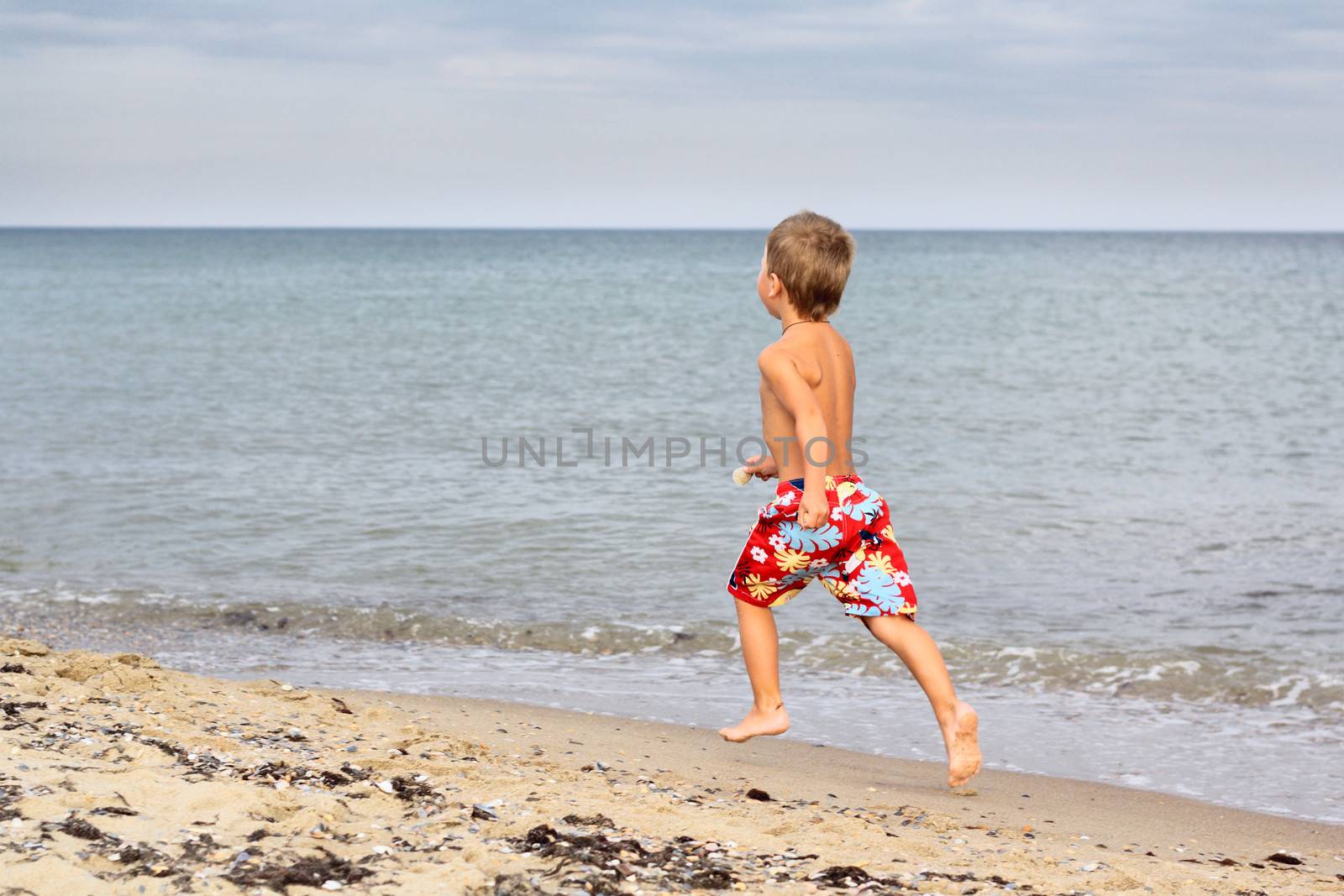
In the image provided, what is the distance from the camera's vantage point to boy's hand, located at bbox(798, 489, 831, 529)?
3.54 meters

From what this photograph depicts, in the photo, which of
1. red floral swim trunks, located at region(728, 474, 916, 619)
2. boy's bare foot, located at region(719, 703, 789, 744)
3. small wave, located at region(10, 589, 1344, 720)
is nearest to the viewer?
red floral swim trunks, located at region(728, 474, 916, 619)

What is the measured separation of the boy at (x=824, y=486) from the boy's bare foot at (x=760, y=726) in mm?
438

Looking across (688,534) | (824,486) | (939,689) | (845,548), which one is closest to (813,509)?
(824,486)

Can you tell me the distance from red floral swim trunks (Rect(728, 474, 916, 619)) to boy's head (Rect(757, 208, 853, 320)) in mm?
521

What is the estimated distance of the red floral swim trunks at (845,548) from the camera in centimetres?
366

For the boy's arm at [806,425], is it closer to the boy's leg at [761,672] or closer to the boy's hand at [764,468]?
the boy's hand at [764,468]

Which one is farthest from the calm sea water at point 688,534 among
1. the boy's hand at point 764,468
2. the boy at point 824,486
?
the boy's hand at point 764,468

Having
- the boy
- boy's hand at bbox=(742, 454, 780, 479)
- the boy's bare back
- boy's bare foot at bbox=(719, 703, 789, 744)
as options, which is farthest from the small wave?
the boy's bare back

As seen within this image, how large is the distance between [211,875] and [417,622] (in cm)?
401

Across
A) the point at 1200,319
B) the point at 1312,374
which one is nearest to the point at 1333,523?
the point at 1312,374

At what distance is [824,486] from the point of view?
3557mm

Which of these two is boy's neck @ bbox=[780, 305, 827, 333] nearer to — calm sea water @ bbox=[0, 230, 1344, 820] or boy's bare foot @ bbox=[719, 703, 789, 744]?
boy's bare foot @ bbox=[719, 703, 789, 744]

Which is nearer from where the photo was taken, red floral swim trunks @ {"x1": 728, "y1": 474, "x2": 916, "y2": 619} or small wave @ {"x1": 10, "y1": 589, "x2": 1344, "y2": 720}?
red floral swim trunks @ {"x1": 728, "y1": 474, "x2": 916, "y2": 619}

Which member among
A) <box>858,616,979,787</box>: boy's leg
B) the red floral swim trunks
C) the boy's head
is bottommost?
<box>858,616,979,787</box>: boy's leg
